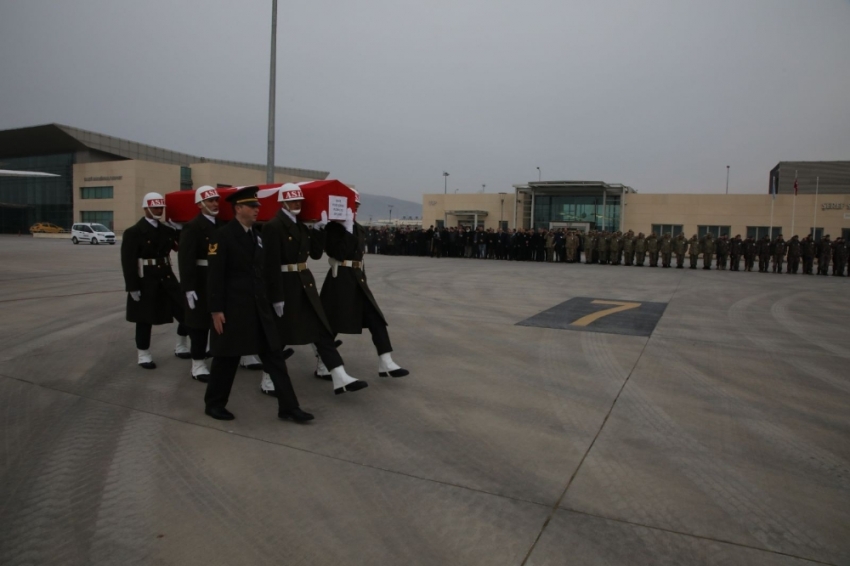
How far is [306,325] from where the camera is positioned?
5.40 metres

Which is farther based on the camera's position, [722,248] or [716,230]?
[716,230]

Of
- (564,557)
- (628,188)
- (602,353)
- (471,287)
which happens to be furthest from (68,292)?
(628,188)

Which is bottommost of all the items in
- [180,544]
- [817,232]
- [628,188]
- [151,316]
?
[180,544]

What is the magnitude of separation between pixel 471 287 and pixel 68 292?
365 inches

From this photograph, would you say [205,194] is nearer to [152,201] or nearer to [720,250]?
[152,201]

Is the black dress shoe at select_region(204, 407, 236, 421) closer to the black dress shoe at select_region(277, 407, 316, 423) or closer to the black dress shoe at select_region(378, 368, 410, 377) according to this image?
the black dress shoe at select_region(277, 407, 316, 423)

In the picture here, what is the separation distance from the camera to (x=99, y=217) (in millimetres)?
65438

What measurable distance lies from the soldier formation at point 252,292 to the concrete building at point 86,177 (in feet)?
195

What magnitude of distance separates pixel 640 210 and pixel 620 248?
23584 mm

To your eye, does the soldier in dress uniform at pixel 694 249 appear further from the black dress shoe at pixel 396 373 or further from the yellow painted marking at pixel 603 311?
the black dress shoe at pixel 396 373

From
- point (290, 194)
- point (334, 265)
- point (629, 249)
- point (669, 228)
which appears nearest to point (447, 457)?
point (334, 265)

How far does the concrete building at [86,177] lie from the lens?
62.5 metres

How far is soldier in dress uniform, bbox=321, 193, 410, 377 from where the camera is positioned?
5.84 metres

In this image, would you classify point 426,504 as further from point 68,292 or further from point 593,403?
point 68,292
